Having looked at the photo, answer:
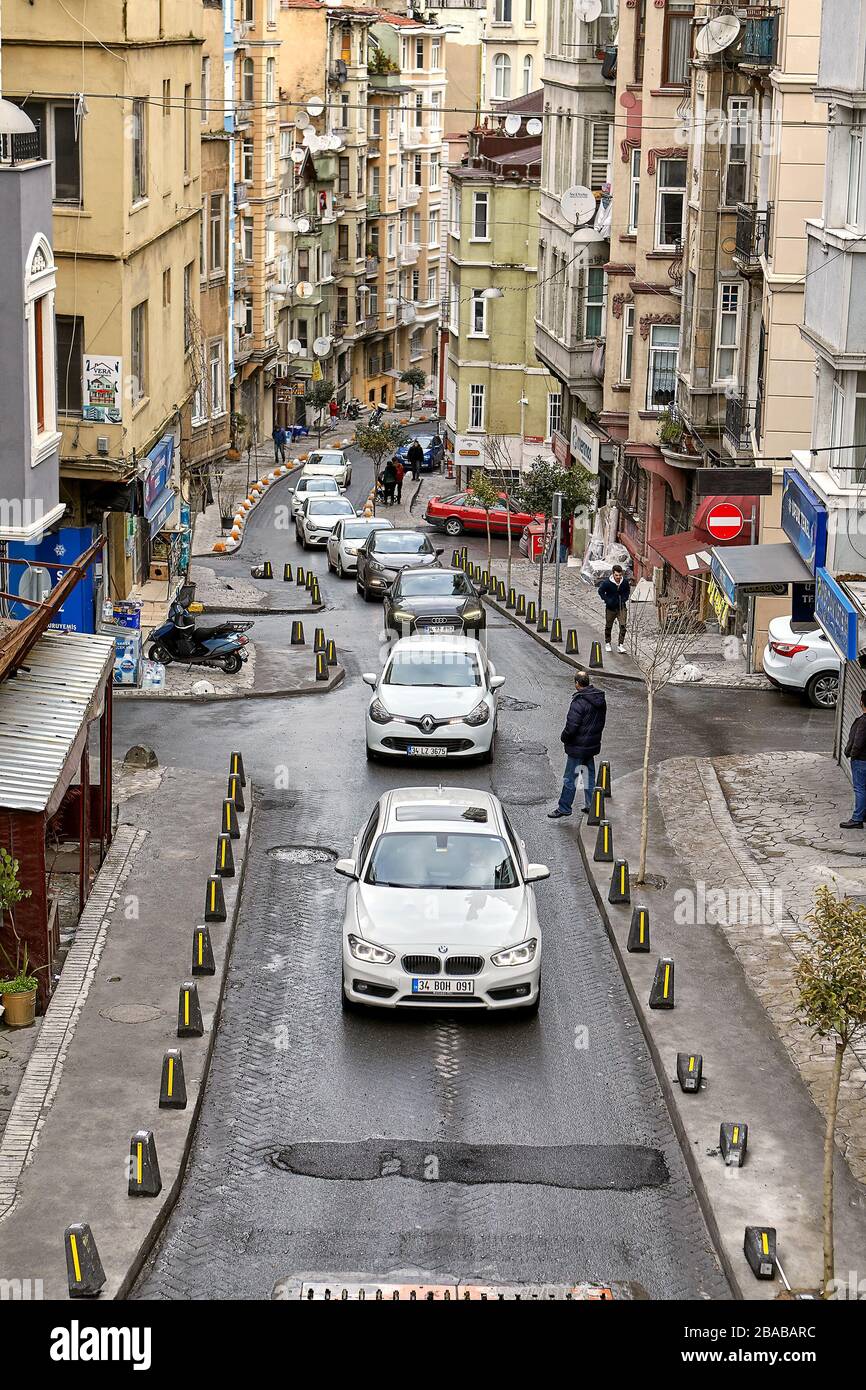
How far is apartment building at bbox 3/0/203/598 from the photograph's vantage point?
1183 inches

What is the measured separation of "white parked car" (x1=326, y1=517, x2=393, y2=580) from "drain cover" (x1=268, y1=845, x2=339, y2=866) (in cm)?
2654

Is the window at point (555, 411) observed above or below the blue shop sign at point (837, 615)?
below

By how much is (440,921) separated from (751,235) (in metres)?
22.9

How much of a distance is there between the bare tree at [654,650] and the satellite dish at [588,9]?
57.7 ft

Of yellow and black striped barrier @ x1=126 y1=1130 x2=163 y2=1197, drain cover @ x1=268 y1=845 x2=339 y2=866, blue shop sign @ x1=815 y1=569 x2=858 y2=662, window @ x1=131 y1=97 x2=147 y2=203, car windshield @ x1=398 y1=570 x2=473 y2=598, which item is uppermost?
window @ x1=131 y1=97 x2=147 y2=203

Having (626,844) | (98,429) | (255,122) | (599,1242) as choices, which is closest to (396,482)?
(255,122)

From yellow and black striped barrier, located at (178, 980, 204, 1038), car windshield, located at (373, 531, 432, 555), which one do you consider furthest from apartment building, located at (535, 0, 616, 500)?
yellow and black striped barrier, located at (178, 980, 204, 1038)

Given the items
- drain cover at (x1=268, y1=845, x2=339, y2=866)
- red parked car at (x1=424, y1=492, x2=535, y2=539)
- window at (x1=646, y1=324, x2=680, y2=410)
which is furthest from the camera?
red parked car at (x1=424, y1=492, x2=535, y2=539)

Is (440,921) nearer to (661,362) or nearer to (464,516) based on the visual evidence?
(661,362)

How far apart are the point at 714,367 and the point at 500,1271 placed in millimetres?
29618

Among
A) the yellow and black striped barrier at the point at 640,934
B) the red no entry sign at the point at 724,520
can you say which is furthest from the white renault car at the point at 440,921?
the red no entry sign at the point at 724,520

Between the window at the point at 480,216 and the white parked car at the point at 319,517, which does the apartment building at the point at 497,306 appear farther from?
the white parked car at the point at 319,517

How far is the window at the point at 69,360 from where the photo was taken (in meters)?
31.3

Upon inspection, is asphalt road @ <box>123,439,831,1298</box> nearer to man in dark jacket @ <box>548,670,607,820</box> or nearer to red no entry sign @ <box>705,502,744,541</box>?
man in dark jacket @ <box>548,670,607,820</box>
